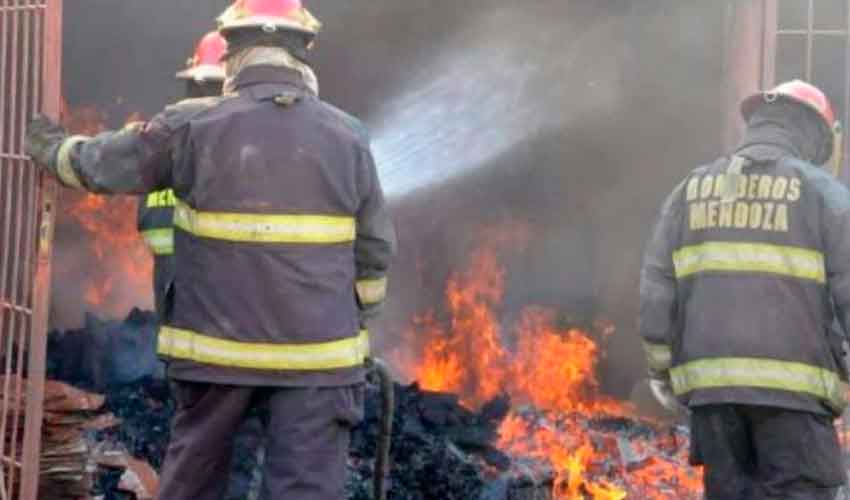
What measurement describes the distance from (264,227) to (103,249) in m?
6.23

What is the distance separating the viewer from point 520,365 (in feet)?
32.7

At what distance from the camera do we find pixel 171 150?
449cm

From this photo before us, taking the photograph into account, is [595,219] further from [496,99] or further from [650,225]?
[496,99]

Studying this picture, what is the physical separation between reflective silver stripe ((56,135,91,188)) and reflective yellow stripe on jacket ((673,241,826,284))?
2.52 m

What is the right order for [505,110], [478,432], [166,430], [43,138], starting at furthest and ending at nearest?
[505,110], [478,432], [166,430], [43,138]

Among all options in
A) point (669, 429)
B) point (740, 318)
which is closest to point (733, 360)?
point (740, 318)

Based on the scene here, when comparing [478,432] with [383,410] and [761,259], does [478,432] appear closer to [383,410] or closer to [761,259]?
[383,410]

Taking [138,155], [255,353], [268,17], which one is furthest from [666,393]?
[138,155]

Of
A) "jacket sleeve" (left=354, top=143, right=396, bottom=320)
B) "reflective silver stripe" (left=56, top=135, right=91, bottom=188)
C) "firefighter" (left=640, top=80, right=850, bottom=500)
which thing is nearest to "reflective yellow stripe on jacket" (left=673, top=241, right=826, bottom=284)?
"firefighter" (left=640, top=80, right=850, bottom=500)

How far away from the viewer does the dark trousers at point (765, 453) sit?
4898 millimetres

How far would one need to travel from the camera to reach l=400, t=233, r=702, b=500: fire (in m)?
8.60

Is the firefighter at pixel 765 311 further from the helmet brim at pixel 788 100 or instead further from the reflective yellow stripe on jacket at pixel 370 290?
the reflective yellow stripe on jacket at pixel 370 290

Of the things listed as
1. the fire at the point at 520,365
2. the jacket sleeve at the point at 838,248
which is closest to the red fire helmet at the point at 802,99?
the jacket sleeve at the point at 838,248

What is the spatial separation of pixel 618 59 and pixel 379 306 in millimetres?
5901
